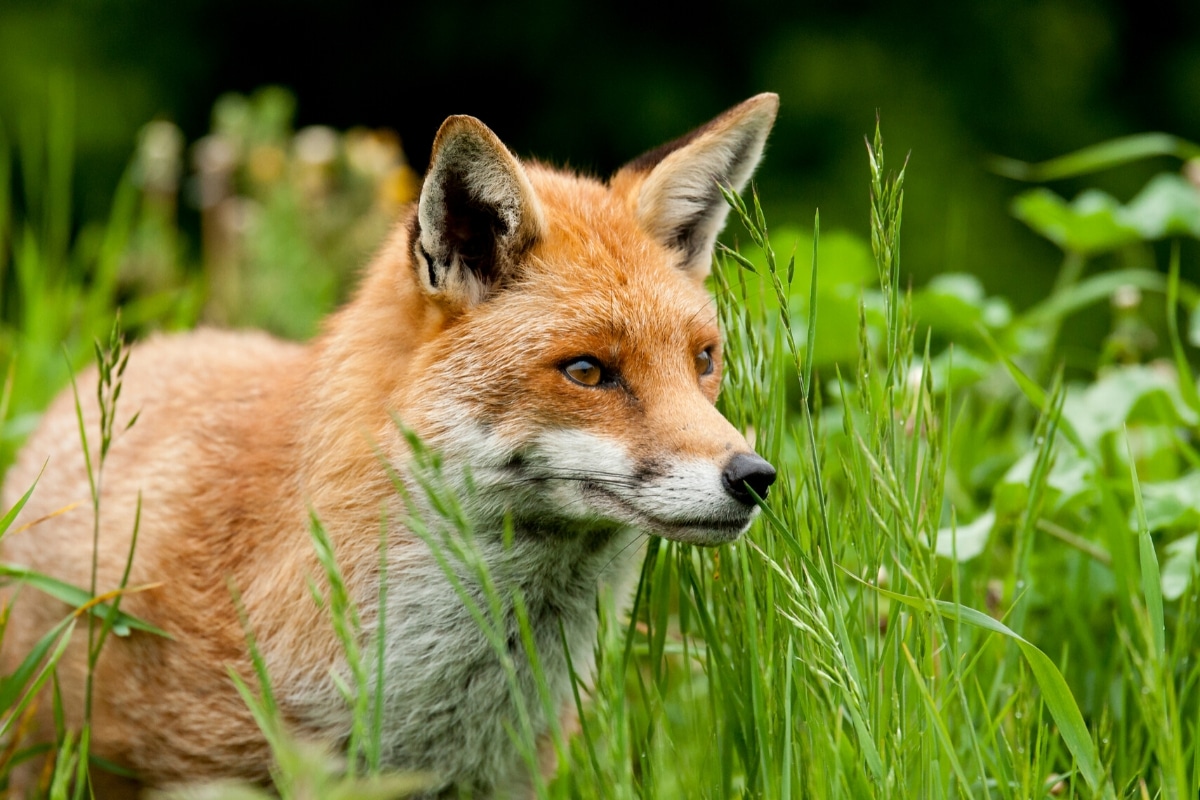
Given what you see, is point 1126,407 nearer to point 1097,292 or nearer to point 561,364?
point 1097,292

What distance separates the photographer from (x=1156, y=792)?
280cm

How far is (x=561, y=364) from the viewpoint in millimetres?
2938

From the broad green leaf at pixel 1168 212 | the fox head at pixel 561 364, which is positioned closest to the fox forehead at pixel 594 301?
the fox head at pixel 561 364

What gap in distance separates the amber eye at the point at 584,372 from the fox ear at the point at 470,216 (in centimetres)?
35

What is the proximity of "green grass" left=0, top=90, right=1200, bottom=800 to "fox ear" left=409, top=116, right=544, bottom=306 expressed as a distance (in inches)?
20.3

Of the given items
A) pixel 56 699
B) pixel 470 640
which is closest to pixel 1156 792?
pixel 470 640

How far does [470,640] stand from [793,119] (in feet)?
26.9

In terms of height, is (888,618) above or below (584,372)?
below

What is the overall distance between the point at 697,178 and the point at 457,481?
1.14m

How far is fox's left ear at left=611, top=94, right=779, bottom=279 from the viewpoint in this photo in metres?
3.34

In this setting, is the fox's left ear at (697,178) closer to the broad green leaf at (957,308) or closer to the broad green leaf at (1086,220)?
the broad green leaf at (957,308)

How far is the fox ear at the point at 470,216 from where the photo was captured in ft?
9.55

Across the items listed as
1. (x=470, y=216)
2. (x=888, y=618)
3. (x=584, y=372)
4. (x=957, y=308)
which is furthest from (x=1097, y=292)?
(x=470, y=216)

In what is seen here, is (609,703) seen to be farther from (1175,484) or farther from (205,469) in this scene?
(1175,484)
